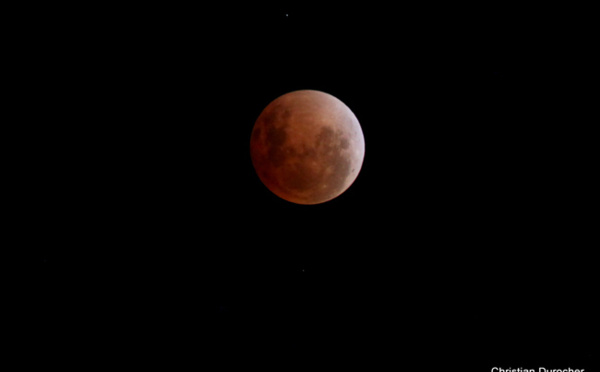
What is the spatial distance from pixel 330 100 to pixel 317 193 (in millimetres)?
853

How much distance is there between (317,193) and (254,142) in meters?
0.74

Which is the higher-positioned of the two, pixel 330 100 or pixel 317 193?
pixel 330 100

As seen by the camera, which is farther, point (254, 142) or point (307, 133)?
point (254, 142)

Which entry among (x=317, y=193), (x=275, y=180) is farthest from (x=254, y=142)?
(x=317, y=193)

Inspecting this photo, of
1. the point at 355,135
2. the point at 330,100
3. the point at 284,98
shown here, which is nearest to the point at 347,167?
the point at 355,135

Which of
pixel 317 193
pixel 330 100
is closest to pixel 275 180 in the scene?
pixel 317 193

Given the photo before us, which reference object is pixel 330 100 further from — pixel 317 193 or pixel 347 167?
pixel 317 193

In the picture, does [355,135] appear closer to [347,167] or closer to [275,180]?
[347,167]

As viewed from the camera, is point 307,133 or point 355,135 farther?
point 355,135

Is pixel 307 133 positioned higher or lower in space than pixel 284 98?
lower

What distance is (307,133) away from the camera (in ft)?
10.3

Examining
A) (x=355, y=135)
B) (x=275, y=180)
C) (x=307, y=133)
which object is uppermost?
(x=355, y=135)

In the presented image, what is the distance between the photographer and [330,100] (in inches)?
134

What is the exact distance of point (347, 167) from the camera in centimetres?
333
